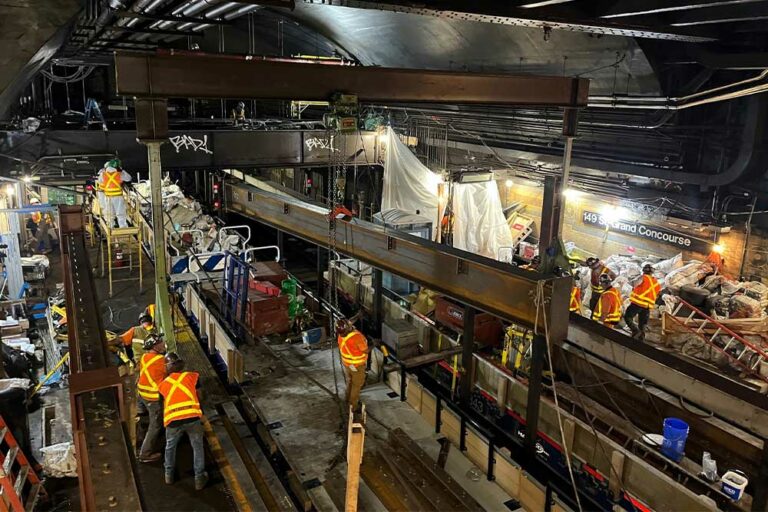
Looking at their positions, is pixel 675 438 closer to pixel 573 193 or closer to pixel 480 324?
pixel 480 324

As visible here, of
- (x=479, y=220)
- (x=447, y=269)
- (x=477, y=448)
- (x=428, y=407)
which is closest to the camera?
(x=447, y=269)

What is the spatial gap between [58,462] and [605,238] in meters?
13.6

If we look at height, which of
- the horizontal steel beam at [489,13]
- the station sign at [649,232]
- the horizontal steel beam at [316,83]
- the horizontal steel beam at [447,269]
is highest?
the horizontal steel beam at [489,13]

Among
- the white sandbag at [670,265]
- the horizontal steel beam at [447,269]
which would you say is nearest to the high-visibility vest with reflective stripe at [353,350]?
the horizontal steel beam at [447,269]

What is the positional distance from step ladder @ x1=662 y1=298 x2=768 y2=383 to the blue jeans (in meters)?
8.58

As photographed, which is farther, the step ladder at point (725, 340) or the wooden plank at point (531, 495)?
the step ladder at point (725, 340)

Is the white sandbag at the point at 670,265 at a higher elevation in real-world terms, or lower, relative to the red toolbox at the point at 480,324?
higher

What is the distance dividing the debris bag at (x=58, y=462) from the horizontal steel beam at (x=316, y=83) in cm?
420

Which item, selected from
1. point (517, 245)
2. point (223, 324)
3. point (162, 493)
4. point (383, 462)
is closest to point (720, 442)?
point (383, 462)

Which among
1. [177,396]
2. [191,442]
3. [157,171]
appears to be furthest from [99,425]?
[191,442]

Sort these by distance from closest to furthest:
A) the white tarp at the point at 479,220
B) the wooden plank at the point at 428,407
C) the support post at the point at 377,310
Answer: the wooden plank at the point at 428,407 → the support post at the point at 377,310 → the white tarp at the point at 479,220

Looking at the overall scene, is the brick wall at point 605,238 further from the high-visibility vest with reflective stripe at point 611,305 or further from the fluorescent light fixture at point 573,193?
the high-visibility vest with reflective stripe at point 611,305

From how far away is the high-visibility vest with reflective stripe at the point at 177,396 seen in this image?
20.6ft

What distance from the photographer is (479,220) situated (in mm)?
14312
